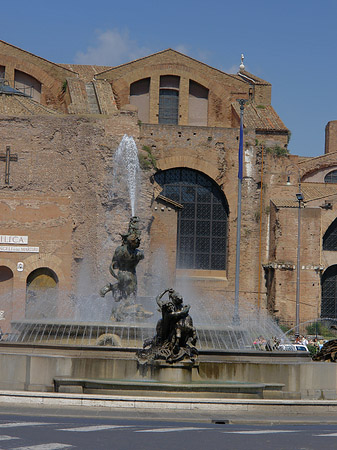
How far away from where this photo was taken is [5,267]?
37.4 metres

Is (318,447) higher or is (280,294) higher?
(280,294)

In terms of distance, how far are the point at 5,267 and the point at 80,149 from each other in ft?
18.7

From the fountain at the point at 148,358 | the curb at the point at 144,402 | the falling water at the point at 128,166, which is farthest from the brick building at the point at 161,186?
the curb at the point at 144,402

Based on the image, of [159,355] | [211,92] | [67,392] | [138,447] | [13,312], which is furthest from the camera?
[211,92]

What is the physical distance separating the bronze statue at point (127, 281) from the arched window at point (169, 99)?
2833cm

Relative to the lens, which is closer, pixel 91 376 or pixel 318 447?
pixel 318 447

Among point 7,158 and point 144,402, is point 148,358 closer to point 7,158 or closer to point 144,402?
point 144,402

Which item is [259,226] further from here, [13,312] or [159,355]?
[159,355]

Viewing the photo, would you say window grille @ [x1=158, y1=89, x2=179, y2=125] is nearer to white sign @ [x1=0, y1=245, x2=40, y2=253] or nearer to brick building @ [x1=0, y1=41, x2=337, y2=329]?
brick building @ [x1=0, y1=41, x2=337, y2=329]

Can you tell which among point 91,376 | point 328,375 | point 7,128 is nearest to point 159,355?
point 91,376

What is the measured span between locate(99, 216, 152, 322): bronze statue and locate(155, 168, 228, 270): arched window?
22.7 metres

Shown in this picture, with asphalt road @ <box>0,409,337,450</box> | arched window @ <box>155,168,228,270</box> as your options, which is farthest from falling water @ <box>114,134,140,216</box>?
asphalt road @ <box>0,409,337,450</box>

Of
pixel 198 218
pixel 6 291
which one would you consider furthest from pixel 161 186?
pixel 6 291

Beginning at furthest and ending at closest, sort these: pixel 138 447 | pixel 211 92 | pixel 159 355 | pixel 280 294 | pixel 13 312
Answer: pixel 211 92 → pixel 280 294 → pixel 13 312 → pixel 159 355 → pixel 138 447
